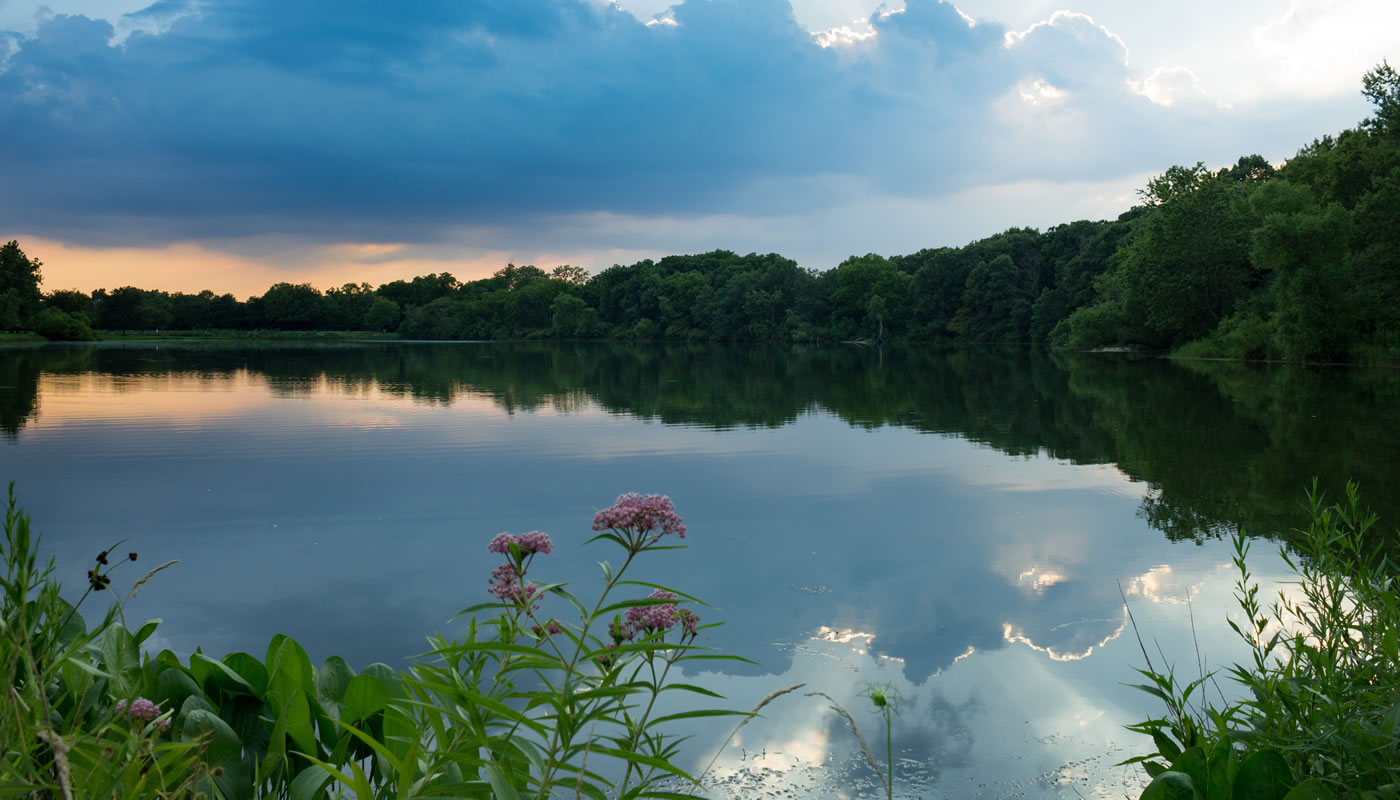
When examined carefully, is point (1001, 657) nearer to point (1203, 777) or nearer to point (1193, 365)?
point (1203, 777)

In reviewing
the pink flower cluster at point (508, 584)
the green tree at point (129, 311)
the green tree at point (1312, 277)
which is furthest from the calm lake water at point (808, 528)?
the green tree at point (129, 311)

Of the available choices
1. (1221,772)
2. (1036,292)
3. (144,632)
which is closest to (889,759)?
(1221,772)

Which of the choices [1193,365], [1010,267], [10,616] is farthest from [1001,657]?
[1010,267]

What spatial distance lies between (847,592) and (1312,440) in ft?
37.3

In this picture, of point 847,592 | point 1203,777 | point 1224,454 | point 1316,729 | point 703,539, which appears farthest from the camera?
point 1224,454

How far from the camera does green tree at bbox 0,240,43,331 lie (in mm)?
68250

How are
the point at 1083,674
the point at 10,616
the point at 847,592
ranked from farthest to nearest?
1. the point at 847,592
2. the point at 1083,674
3. the point at 10,616

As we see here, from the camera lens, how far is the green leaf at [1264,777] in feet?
8.17

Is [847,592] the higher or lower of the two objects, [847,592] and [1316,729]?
the lower

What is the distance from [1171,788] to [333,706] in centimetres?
265

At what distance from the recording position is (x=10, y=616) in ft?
6.13

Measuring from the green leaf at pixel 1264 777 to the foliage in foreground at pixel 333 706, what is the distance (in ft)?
5.17

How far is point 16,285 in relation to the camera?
2793 inches

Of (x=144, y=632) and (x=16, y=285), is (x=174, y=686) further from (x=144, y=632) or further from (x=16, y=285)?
(x=16, y=285)
